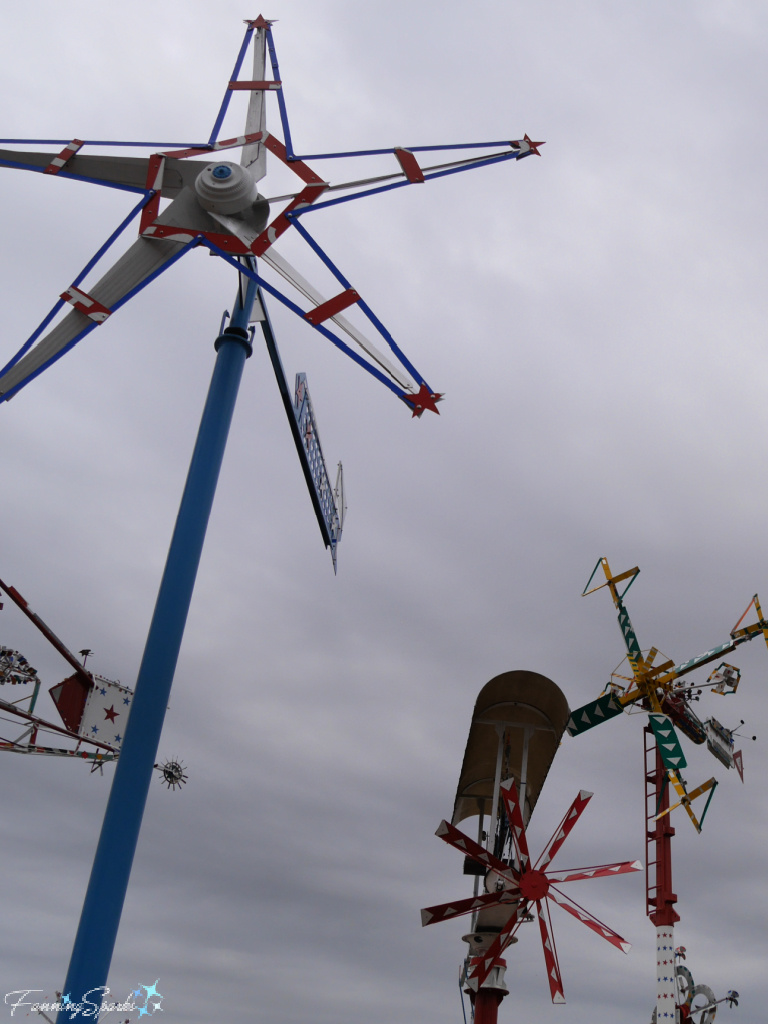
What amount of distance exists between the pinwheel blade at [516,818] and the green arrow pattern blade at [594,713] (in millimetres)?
10268

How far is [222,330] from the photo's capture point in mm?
13617

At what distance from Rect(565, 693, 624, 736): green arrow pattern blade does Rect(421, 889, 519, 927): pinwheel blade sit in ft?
35.1

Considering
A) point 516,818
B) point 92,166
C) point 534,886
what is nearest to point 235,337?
point 92,166

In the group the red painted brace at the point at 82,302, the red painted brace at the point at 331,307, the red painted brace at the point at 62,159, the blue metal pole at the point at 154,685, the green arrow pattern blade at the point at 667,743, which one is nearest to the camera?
the blue metal pole at the point at 154,685

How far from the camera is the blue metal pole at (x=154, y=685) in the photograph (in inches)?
388

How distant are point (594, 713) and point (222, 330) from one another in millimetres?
21633

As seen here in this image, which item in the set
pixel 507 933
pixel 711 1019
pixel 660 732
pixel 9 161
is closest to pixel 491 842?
pixel 507 933

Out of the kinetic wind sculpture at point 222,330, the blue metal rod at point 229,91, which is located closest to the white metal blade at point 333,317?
the kinetic wind sculpture at point 222,330

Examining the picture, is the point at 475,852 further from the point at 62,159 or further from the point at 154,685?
the point at 62,159

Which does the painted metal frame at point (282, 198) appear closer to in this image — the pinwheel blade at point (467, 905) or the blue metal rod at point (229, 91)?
the blue metal rod at point (229, 91)

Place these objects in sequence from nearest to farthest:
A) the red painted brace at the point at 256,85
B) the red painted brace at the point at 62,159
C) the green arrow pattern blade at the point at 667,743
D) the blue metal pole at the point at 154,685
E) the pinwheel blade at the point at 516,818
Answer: the blue metal pole at the point at 154,685 < the red painted brace at the point at 62,159 < the red painted brace at the point at 256,85 < the pinwheel blade at the point at 516,818 < the green arrow pattern blade at the point at 667,743

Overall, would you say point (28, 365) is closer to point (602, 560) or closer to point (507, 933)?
point (507, 933)

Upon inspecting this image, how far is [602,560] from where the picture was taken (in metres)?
34.4

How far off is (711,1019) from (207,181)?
103ft
